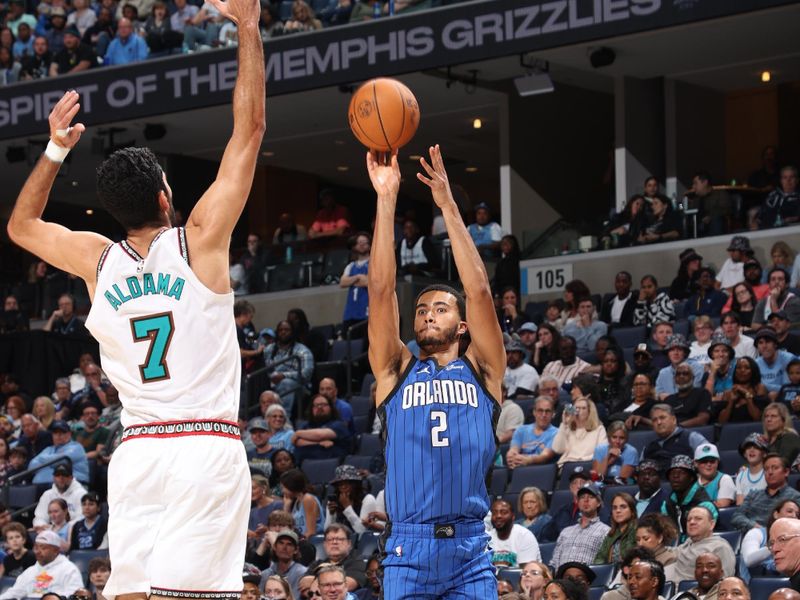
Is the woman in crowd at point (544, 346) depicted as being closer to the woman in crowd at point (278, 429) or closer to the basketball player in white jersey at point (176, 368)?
the woman in crowd at point (278, 429)

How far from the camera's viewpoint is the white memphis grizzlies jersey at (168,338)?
4.81m

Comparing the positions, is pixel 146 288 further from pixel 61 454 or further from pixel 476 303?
pixel 61 454

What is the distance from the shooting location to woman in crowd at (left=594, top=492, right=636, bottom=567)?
11.6 metres

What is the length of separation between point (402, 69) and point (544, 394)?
693 cm

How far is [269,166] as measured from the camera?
1145 inches

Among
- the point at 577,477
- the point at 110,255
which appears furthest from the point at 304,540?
the point at 110,255

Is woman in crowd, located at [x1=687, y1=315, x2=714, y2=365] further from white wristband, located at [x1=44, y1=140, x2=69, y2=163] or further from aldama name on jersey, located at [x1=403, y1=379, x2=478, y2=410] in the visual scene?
white wristband, located at [x1=44, y1=140, x2=69, y2=163]

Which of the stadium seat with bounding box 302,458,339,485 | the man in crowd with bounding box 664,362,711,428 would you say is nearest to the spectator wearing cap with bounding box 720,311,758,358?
the man in crowd with bounding box 664,362,711,428

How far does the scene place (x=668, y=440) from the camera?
43.0ft

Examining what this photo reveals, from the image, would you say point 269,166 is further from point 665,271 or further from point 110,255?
point 110,255

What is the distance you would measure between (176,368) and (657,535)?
23.4 feet

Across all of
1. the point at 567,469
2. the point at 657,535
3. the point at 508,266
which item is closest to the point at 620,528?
the point at 657,535

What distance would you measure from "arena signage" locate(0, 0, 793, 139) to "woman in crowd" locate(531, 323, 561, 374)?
4391mm

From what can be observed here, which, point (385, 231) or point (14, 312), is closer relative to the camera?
point (385, 231)
